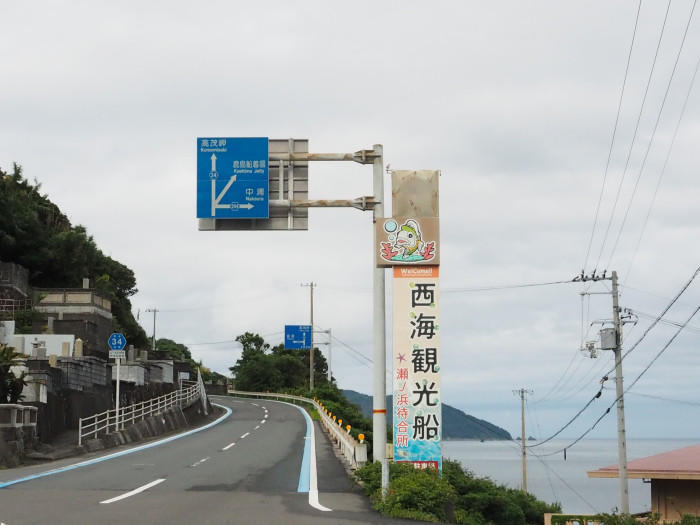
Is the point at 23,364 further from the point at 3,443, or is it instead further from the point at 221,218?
the point at 221,218

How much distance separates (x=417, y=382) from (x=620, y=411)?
2270cm

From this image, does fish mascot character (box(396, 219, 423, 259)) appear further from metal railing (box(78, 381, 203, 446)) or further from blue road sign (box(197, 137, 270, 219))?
metal railing (box(78, 381, 203, 446))

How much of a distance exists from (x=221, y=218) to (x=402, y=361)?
219 inches

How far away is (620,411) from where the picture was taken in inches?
1416

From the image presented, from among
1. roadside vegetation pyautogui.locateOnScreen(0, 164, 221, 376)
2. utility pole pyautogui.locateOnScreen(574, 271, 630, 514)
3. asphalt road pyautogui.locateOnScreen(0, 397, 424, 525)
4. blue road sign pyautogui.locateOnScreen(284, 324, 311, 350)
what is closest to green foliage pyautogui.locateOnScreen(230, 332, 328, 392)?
blue road sign pyautogui.locateOnScreen(284, 324, 311, 350)

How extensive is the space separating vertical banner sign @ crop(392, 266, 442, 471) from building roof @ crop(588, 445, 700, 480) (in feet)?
43.4

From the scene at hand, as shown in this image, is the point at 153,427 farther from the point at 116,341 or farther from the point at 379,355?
the point at 379,355

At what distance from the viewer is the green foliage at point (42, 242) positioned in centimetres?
6119

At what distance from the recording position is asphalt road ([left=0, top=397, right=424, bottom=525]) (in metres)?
13.0

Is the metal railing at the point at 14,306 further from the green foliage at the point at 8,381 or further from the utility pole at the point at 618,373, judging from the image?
the utility pole at the point at 618,373

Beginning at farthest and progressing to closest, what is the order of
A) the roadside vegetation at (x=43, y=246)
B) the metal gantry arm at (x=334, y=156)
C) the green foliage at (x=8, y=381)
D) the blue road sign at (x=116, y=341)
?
the roadside vegetation at (x=43, y=246), the blue road sign at (x=116, y=341), the green foliage at (x=8, y=381), the metal gantry arm at (x=334, y=156)

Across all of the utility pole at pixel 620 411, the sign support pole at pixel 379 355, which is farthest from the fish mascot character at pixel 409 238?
the utility pole at pixel 620 411

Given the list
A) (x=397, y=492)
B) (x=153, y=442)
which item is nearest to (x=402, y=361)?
(x=397, y=492)

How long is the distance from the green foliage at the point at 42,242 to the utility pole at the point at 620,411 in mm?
34585
